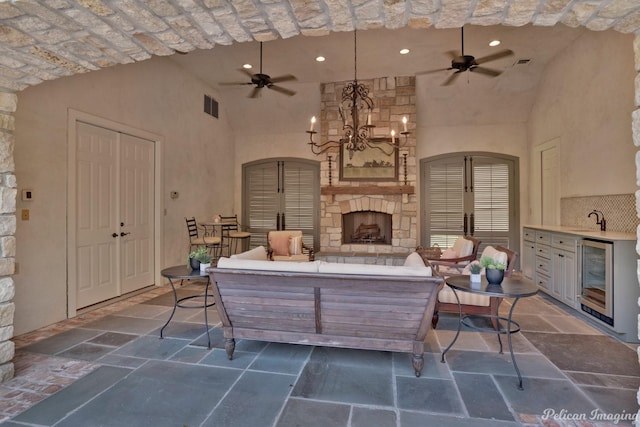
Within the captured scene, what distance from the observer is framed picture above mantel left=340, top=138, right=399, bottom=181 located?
6543mm

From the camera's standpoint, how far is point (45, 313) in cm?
356

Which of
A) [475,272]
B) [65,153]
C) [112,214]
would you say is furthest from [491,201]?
[65,153]

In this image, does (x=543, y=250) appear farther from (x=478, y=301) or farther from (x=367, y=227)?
(x=367, y=227)

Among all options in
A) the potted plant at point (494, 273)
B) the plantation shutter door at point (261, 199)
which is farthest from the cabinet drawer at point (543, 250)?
the plantation shutter door at point (261, 199)

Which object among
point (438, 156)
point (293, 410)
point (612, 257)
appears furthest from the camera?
point (438, 156)

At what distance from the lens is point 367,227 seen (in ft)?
23.2

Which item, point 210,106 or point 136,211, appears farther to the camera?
point 210,106

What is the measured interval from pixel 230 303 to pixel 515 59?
234 inches

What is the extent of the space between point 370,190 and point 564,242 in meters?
3.27

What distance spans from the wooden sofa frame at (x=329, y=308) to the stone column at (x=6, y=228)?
143 centimetres

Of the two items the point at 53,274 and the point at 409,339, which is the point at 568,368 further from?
the point at 53,274

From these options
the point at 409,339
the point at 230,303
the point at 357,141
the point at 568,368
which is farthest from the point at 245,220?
the point at 568,368

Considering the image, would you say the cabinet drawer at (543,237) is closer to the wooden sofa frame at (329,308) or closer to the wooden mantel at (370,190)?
the wooden mantel at (370,190)

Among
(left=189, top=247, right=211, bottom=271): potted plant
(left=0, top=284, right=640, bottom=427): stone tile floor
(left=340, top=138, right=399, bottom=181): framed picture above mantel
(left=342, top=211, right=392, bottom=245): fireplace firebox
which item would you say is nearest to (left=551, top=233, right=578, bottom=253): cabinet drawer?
(left=0, top=284, right=640, bottom=427): stone tile floor
